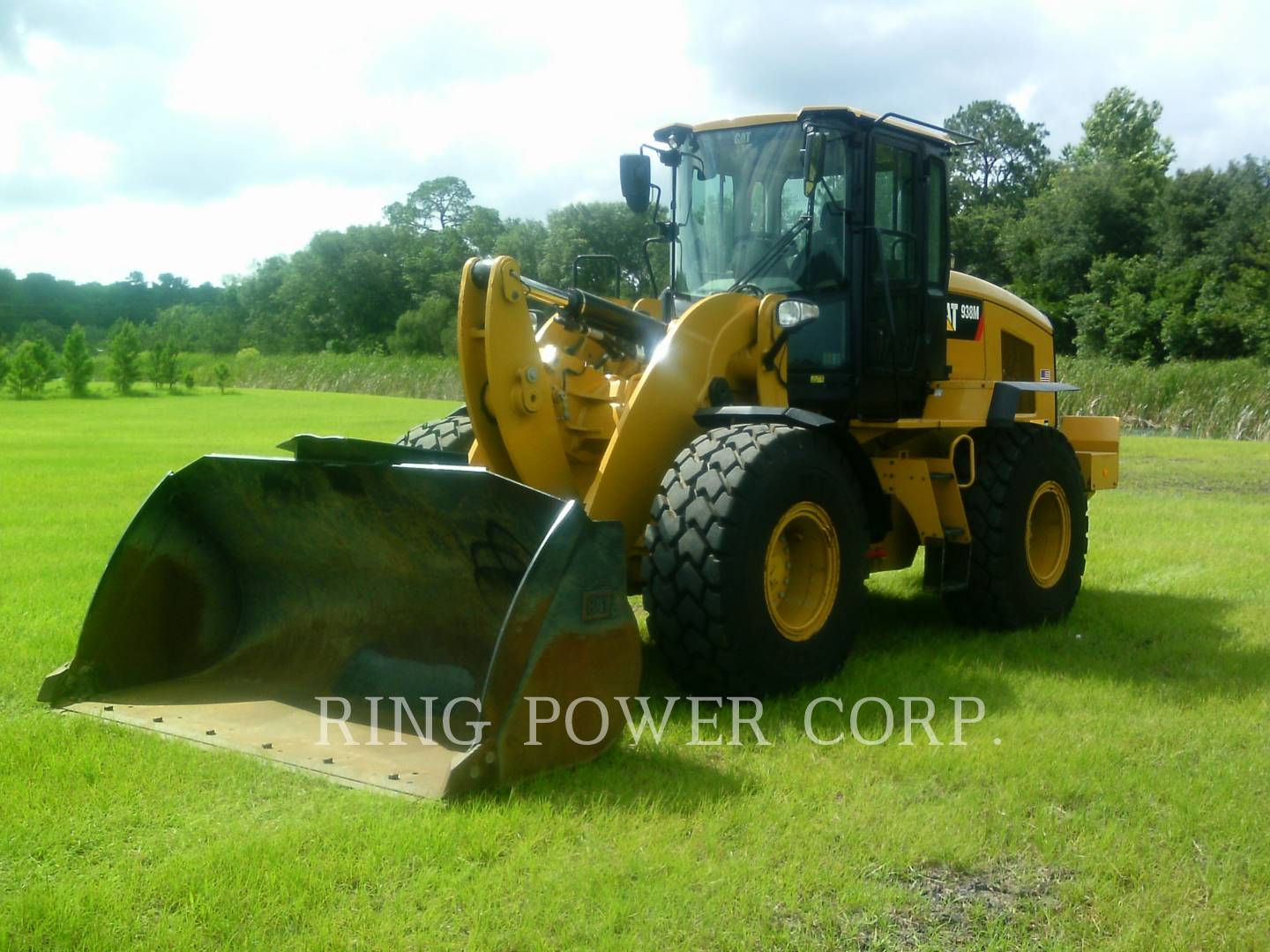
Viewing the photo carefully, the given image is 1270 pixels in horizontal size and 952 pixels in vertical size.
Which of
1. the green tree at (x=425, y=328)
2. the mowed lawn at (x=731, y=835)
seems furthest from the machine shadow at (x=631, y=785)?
the green tree at (x=425, y=328)

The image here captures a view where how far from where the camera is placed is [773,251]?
631cm

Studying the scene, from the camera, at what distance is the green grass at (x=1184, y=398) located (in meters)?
24.0

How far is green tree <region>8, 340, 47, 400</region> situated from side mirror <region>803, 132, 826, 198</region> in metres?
35.0

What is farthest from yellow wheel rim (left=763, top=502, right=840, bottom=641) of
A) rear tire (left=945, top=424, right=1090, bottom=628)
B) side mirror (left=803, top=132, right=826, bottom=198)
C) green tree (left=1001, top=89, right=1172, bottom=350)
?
green tree (left=1001, top=89, right=1172, bottom=350)

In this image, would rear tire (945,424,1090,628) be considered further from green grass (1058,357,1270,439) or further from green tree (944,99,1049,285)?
green tree (944,99,1049,285)

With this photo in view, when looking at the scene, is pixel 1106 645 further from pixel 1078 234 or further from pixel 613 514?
pixel 1078 234

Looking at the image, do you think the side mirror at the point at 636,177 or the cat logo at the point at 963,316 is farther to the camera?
the cat logo at the point at 963,316

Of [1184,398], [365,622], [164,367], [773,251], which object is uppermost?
[164,367]

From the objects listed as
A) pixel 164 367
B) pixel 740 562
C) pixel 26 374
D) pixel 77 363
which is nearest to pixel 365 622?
pixel 740 562

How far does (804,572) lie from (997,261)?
4925cm

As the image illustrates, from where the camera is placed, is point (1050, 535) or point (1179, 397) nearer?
point (1050, 535)

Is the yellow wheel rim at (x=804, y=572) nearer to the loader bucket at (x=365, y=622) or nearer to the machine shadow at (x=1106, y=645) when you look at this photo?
the machine shadow at (x=1106, y=645)

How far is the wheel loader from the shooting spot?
431 cm

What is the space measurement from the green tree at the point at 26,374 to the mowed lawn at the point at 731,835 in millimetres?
33463
